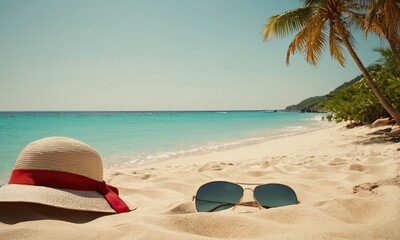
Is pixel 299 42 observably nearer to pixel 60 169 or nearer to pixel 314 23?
pixel 314 23

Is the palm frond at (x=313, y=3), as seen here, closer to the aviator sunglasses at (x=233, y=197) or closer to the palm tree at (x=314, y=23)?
the palm tree at (x=314, y=23)

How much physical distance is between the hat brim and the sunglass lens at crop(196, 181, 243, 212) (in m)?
0.71

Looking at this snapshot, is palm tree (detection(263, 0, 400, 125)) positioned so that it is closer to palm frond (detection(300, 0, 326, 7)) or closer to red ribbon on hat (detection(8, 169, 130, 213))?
palm frond (detection(300, 0, 326, 7))

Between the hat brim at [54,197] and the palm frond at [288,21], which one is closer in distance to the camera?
the hat brim at [54,197]

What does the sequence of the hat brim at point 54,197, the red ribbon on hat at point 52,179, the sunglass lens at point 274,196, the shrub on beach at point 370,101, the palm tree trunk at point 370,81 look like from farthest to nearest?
the shrub on beach at point 370,101 → the palm tree trunk at point 370,81 → the sunglass lens at point 274,196 → the red ribbon on hat at point 52,179 → the hat brim at point 54,197

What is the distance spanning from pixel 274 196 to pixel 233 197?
327mm

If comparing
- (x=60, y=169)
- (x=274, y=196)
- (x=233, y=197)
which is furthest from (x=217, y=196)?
(x=60, y=169)

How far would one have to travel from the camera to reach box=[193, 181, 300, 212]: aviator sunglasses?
83.4 inches

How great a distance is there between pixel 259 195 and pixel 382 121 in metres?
10.5

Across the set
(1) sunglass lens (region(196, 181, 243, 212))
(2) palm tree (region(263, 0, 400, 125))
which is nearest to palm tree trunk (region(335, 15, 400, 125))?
(2) palm tree (region(263, 0, 400, 125))

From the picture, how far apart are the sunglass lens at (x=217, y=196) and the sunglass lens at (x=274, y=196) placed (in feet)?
0.53

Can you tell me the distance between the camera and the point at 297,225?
59.9 inches

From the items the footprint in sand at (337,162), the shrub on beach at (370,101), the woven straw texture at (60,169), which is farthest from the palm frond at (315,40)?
the woven straw texture at (60,169)

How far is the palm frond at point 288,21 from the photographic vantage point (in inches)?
322
